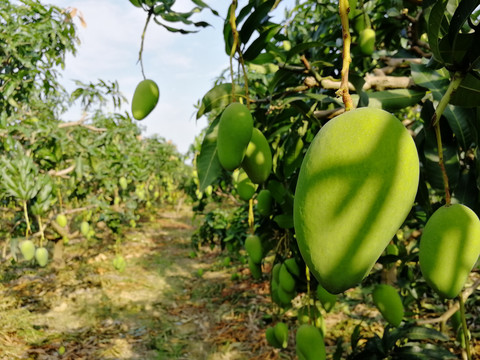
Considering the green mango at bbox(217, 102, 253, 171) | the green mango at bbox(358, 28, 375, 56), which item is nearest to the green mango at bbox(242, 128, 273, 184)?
the green mango at bbox(217, 102, 253, 171)

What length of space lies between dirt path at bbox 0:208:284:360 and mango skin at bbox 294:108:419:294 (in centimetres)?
241

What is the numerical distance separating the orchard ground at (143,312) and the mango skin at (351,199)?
1.42 m

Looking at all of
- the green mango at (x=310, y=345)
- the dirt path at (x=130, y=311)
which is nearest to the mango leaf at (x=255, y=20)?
the green mango at (x=310, y=345)

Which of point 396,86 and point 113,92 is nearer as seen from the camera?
point 396,86

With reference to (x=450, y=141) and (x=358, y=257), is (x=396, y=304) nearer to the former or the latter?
(x=450, y=141)

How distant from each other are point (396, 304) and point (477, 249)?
21.3 inches

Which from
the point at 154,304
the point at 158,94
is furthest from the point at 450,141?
the point at 154,304

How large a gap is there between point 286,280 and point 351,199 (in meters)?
0.81

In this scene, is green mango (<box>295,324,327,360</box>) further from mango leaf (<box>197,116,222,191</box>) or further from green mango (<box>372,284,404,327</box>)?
mango leaf (<box>197,116,222,191</box>)

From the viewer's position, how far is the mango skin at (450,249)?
1.50ft

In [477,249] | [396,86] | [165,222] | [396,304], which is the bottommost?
[165,222]

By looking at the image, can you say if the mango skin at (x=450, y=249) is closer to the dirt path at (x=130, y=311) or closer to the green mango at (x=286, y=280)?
the green mango at (x=286, y=280)

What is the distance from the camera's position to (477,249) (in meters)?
0.48

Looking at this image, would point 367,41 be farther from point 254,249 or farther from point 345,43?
point 345,43
